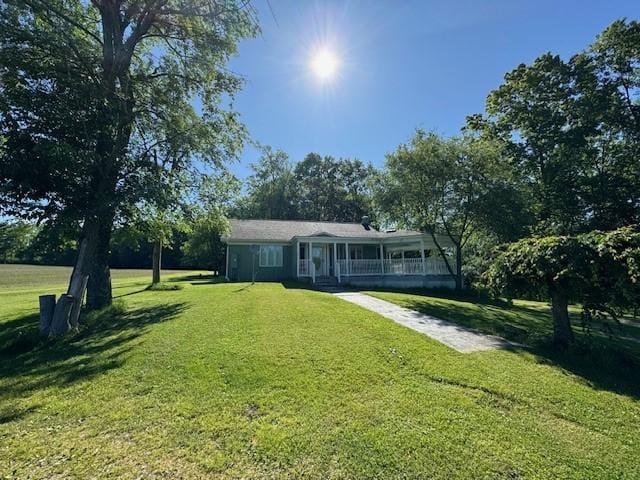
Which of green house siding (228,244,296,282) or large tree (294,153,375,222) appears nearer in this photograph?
green house siding (228,244,296,282)

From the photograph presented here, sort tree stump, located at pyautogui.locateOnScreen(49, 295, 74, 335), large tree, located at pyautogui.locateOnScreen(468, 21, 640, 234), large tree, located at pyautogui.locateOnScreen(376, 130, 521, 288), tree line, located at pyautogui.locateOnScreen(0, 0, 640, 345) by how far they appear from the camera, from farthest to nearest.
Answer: large tree, located at pyautogui.locateOnScreen(376, 130, 521, 288) < large tree, located at pyautogui.locateOnScreen(468, 21, 640, 234) < tree stump, located at pyautogui.locateOnScreen(49, 295, 74, 335) < tree line, located at pyautogui.locateOnScreen(0, 0, 640, 345)

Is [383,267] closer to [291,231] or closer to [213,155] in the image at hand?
[291,231]

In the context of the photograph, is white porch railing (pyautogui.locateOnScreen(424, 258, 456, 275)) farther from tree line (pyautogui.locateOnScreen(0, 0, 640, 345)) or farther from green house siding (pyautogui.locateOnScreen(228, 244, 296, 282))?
green house siding (pyautogui.locateOnScreen(228, 244, 296, 282))

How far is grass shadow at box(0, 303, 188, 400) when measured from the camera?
493 cm

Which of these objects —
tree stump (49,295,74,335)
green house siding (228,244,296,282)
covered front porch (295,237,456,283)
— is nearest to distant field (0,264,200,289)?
green house siding (228,244,296,282)

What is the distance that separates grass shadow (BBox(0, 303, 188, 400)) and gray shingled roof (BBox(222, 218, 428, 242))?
34.5 ft

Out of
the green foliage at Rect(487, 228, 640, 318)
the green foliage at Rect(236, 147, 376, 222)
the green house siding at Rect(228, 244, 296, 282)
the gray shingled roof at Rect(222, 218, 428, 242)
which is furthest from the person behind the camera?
the green foliage at Rect(236, 147, 376, 222)

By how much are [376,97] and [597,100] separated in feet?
38.5

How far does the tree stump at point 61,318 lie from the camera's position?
7.21 m

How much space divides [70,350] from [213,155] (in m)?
8.13

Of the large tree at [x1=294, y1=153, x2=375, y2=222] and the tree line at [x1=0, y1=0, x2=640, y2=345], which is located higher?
the large tree at [x1=294, y1=153, x2=375, y2=222]

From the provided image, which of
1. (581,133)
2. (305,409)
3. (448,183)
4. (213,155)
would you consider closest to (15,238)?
(213,155)

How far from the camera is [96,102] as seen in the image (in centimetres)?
748

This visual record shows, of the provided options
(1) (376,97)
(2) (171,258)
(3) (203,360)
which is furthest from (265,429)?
(2) (171,258)
